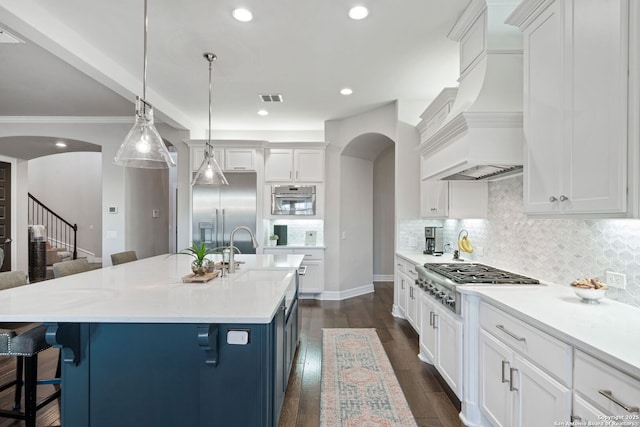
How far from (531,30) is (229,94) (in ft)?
11.5

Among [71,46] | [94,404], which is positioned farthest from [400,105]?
[94,404]

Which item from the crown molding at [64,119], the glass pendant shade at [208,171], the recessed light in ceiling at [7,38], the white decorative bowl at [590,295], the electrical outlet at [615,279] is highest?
the recessed light in ceiling at [7,38]

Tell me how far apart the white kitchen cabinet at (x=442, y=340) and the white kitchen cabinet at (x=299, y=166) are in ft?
9.70

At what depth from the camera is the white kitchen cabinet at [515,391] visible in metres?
1.40

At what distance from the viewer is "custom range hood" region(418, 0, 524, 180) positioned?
2238mm

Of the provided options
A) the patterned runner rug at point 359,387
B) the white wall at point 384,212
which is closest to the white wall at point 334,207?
the white wall at point 384,212

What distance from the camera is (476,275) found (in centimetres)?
246

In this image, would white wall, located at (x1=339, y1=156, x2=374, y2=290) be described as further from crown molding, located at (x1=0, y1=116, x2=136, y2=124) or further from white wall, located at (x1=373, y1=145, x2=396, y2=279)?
crown molding, located at (x1=0, y1=116, x2=136, y2=124)

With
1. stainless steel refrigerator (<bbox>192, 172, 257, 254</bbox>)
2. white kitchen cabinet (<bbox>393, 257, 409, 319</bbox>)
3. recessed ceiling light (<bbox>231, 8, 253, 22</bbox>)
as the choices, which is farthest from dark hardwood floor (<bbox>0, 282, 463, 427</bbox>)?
recessed ceiling light (<bbox>231, 8, 253, 22</bbox>)

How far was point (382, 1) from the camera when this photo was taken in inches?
97.2

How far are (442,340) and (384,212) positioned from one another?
183 inches

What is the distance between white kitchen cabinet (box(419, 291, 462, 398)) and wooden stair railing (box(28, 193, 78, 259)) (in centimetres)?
1013

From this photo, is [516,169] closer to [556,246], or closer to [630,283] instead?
[556,246]

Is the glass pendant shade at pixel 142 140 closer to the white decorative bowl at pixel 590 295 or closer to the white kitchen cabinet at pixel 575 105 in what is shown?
the white kitchen cabinet at pixel 575 105
